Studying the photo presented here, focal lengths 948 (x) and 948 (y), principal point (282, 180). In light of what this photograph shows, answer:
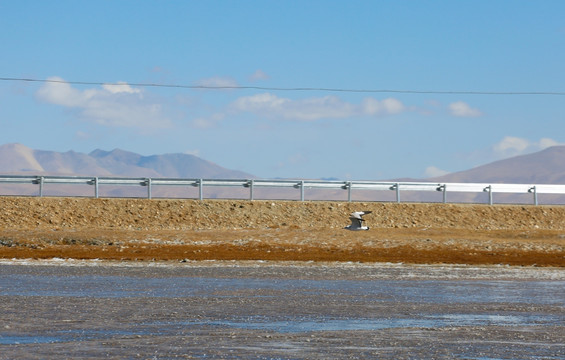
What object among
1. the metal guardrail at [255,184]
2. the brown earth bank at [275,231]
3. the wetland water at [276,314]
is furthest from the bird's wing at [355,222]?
the wetland water at [276,314]

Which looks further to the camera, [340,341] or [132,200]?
[132,200]

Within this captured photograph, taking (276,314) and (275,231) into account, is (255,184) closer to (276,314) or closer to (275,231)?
(275,231)

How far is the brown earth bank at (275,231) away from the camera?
33188mm

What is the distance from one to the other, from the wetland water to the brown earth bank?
20.4 feet

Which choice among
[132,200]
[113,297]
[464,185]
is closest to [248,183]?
[132,200]

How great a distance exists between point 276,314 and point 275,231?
22095 millimetres

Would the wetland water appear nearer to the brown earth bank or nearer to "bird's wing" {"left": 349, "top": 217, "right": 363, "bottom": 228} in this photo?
the brown earth bank

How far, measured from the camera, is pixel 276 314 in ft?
52.8

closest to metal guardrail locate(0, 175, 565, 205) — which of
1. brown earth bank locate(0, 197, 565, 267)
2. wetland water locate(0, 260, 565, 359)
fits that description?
brown earth bank locate(0, 197, 565, 267)

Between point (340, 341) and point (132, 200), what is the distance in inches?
1220

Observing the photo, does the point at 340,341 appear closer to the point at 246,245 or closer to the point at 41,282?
the point at 41,282

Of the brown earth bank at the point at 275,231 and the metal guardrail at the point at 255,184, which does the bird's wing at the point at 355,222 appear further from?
the metal guardrail at the point at 255,184

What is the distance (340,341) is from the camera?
42.4 feet

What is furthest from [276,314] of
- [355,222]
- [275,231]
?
[275,231]
